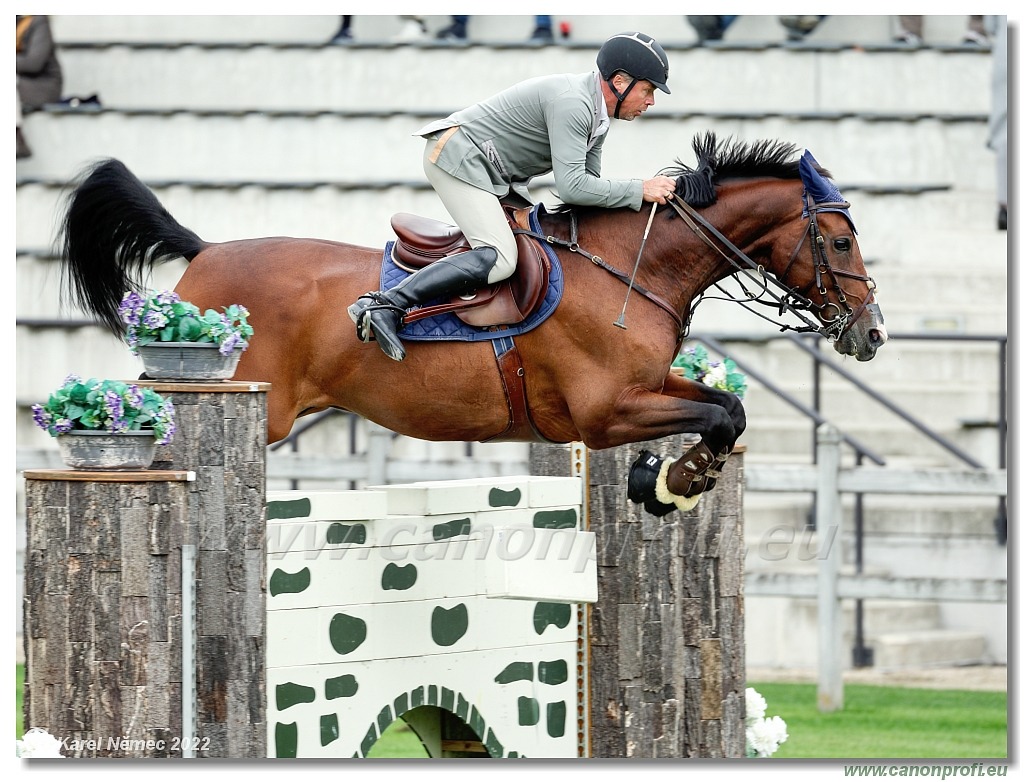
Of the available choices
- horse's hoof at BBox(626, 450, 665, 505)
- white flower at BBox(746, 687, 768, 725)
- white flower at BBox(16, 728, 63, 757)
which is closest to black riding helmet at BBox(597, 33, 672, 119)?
horse's hoof at BBox(626, 450, 665, 505)

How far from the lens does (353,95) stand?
10133 mm

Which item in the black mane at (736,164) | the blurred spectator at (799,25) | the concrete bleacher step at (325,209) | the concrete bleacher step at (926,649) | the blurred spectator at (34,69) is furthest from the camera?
the blurred spectator at (799,25)

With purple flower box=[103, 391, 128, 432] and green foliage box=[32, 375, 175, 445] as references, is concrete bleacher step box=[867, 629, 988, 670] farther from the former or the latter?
purple flower box=[103, 391, 128, 432]

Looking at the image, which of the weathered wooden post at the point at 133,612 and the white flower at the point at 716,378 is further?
the white flower at the point at 716,378

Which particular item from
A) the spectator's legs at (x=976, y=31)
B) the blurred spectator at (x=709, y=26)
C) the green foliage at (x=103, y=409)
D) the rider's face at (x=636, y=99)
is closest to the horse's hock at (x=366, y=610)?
the green foliage at (x=103, y=409)

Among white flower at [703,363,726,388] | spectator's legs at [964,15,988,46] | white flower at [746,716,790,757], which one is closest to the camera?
white flower at [703,363,726,388]

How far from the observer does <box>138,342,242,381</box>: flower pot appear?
3.90 meters

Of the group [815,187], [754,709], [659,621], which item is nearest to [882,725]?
[754,709]

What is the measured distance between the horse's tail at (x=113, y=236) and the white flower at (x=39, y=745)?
5.06 ft

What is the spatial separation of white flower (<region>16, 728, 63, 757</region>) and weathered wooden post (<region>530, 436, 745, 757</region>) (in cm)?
162

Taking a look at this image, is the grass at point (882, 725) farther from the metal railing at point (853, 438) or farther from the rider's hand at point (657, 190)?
the rider's hand at point (657, 190)

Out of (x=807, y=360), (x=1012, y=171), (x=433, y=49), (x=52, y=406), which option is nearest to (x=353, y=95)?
(x=433, y=49)

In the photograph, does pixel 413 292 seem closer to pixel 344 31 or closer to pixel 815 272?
pixel 815 272

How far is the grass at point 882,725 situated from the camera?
19.3ft
